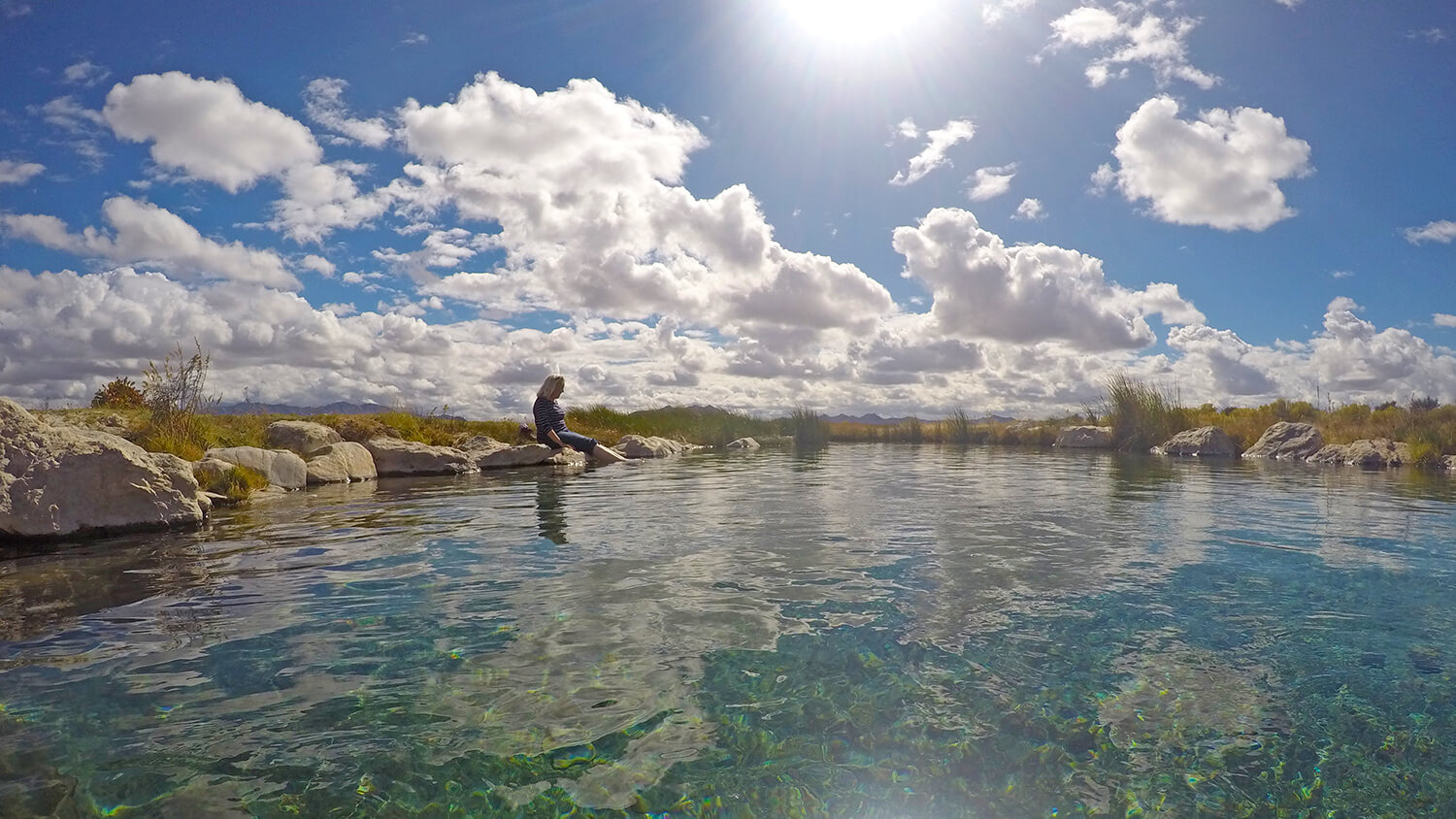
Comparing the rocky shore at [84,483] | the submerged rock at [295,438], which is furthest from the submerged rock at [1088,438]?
the rocky shore at [84,483]

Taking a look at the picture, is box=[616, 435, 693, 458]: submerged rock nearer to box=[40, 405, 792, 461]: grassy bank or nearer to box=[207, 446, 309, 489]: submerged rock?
box=[40, 405, 792, 461]: grassy bank

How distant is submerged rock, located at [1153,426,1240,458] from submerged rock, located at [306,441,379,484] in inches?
1064

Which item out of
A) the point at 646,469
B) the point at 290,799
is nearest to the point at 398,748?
the point at 290,799

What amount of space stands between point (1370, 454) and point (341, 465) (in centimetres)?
2750

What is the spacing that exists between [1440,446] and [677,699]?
26.9 metres

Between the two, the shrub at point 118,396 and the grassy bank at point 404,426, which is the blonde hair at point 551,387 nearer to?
the grassy bank at point 404,426

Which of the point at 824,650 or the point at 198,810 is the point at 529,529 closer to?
the point at 824,650

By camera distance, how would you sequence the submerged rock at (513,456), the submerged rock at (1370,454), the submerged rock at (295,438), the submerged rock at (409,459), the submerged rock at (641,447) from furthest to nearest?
the submerged rock at (641,447)
the submerged rock at (1370,454)
the submerged rock at (513,456)
the submerged rock at (409,459)
the submerged rock at (295,438)

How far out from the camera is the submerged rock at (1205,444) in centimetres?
2680

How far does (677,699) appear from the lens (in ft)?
10.4

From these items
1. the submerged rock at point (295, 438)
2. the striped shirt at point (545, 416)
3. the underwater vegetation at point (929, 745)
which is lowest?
the underwater vegetation at point (929, 745)

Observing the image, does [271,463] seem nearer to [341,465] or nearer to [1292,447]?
[341,465]

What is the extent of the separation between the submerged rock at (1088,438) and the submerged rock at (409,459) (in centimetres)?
2772

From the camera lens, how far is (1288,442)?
2486cm
